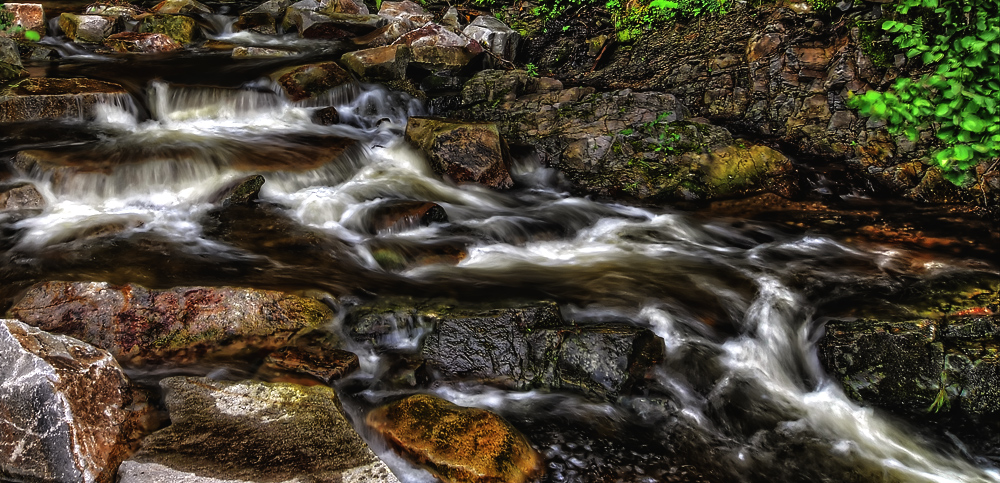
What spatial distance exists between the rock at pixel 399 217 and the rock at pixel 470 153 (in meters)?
1.18

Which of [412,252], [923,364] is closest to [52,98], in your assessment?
[412,252]

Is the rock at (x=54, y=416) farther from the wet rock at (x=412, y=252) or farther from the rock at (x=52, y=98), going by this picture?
the rock at (x=52, y=98)

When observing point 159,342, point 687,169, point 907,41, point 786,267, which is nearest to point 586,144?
point 687,169

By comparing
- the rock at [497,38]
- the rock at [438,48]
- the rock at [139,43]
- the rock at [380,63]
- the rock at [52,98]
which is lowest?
the rock at [52,98]

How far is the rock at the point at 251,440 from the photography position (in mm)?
2645

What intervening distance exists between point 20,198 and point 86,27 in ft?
22.0

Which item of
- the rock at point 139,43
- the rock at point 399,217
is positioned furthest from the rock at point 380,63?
the rock at point 399,217

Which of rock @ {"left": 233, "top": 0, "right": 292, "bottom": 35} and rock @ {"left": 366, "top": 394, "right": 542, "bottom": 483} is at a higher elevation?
rock @ {"left": 233, "top": 0, "right": 292, "bottom": 35}

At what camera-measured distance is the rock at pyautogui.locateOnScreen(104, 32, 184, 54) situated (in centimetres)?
1088

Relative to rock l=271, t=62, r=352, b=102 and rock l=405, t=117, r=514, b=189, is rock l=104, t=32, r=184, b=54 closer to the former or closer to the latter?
rock l=271, t=62, r=352, b=102

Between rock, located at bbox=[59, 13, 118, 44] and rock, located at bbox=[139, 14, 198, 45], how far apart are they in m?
0.61

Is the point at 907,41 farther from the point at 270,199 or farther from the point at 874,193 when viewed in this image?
the point at 270,199

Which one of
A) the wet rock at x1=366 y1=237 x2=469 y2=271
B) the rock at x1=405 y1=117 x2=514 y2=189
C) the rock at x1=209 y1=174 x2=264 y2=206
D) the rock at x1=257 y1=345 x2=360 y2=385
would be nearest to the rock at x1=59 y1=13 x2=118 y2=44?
the rock at x1=209 y1=174 x2=264 y2=206

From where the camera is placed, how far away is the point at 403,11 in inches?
530
